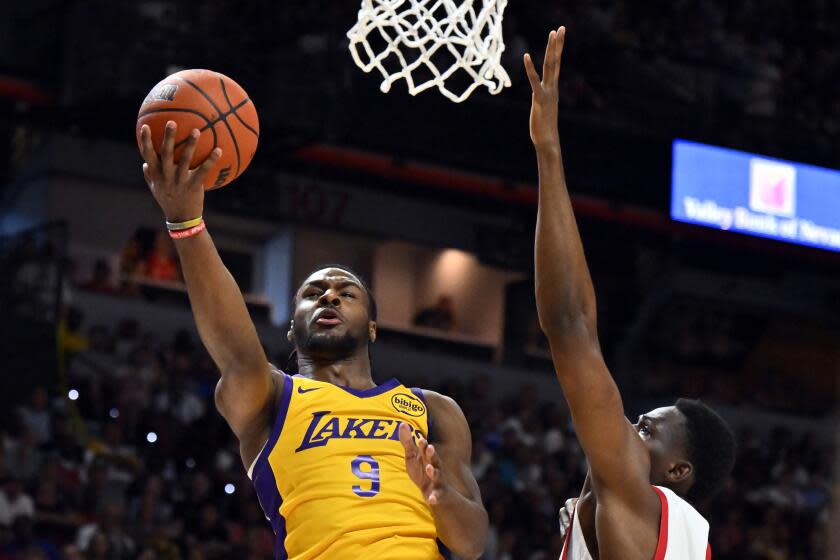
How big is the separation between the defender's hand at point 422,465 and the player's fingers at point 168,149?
3.04 ft

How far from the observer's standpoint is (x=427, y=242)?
677 inches

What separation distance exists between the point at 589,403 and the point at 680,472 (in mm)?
548

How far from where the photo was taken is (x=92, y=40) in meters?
13.5

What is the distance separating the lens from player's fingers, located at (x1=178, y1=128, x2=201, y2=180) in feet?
13.1

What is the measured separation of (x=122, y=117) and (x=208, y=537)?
5.03 m

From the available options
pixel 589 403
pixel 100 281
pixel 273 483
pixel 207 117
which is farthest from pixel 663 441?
pixel 100 281

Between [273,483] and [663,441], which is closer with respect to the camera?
[663,441]

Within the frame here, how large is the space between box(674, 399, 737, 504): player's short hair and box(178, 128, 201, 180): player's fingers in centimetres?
145

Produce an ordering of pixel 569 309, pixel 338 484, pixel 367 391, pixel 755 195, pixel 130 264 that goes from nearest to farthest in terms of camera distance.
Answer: pixel 569 309
pixel 338 484
pixel 367 391
pixel 755 195
pixel 130 264

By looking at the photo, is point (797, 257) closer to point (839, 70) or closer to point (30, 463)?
point (839, 70)

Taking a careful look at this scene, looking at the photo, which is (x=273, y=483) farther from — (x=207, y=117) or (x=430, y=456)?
(x=207, y=117)

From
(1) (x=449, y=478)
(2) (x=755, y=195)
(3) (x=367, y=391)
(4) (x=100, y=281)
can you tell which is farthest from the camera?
(2) (x=755, y=195)

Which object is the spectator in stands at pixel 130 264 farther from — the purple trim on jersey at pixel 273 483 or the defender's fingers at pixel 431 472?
the defender's fingers at pixel 431 472

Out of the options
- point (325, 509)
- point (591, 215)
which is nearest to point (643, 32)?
point (591, 215)
